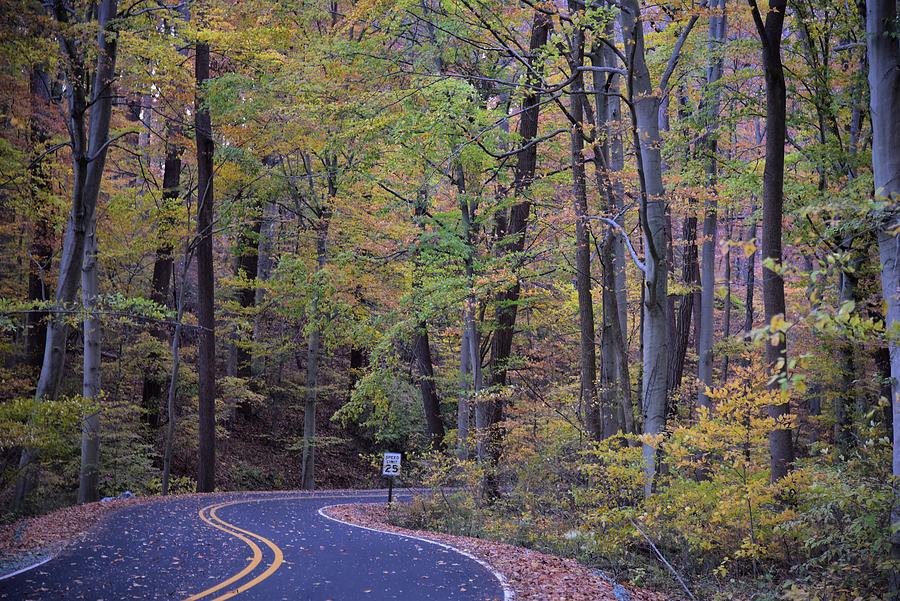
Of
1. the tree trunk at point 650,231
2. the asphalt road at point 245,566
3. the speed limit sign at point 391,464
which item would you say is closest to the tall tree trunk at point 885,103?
the tree trunk at point 650,231

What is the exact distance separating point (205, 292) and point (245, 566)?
14.1 m

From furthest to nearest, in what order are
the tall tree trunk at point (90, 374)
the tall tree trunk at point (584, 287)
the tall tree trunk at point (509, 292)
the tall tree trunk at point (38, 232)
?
the tall tree trunk at point (38, 232) < the tall tree trunk at point (509, 292) < the tall tree trunk at point (90, 374) < the tall tree trunk at point (584, 287)

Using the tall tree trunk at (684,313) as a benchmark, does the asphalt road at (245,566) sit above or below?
below

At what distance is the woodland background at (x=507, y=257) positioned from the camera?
9422 mm

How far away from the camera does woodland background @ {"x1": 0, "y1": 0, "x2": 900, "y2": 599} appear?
9422 millimetres

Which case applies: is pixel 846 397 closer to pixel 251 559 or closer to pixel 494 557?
pixel 494 557

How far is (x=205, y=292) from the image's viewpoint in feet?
73.2

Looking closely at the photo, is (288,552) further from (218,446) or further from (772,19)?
(218,446)

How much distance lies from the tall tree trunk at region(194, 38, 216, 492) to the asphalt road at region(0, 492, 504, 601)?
24.2ft

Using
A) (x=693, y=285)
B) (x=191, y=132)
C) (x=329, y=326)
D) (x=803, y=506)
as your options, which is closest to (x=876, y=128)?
(x=803, y=506)

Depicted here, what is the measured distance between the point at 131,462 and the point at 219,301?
9749 mm

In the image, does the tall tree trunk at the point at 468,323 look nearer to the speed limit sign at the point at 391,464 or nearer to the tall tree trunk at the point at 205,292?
the speed limit sign at the point at 391,464

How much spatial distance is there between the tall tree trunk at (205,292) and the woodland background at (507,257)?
116 millimetres

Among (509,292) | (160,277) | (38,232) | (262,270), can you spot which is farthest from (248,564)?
(262,270)
